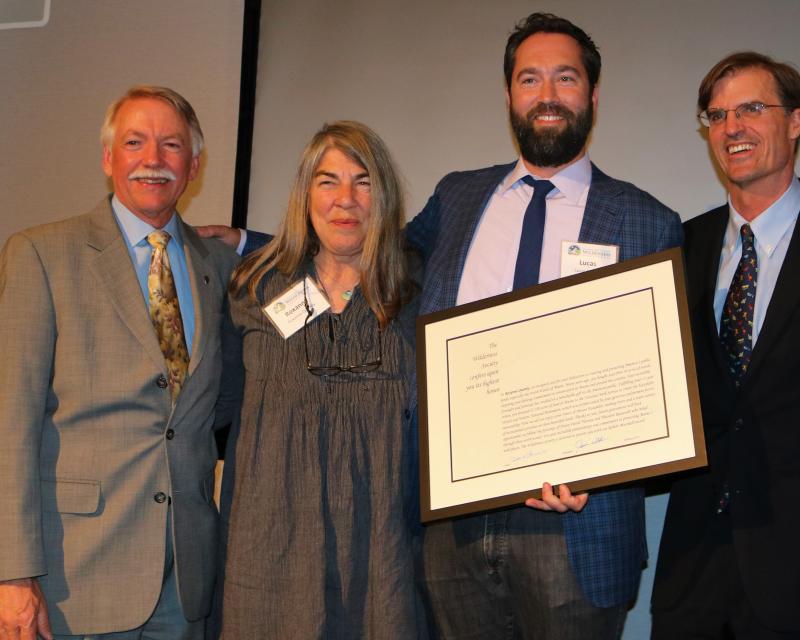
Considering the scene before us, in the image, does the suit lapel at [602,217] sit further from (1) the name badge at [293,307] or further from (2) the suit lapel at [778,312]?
(1) the name badge at [293,307]

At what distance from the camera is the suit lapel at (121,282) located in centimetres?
232

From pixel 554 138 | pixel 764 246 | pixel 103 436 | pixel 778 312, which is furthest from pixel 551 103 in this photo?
pixel 103 436

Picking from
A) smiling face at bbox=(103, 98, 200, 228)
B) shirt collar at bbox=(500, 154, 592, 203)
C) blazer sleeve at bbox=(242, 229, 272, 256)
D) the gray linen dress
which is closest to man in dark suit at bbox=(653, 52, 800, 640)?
shirt collar at bbox=(500, 154, 592, 203)

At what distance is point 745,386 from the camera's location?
2221 millimetres

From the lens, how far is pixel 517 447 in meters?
2.10

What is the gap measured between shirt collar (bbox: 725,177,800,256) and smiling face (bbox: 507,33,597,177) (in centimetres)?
49

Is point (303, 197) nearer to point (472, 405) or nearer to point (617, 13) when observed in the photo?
point (472, 405)

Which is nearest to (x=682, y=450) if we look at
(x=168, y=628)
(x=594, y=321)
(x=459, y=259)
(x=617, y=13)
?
(x=594, y=321)

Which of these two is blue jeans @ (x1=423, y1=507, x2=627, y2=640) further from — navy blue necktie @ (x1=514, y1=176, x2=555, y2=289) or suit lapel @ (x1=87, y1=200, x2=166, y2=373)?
suit lapel @ (x1=87, y1=200, x2=166, y2=373)

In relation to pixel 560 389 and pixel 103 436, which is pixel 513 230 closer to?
pixel 560 389

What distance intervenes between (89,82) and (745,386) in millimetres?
2940

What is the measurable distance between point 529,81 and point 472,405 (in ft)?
3.32

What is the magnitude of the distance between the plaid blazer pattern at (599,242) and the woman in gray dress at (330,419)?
145 mm

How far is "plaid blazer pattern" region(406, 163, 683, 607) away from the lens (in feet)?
7.06
